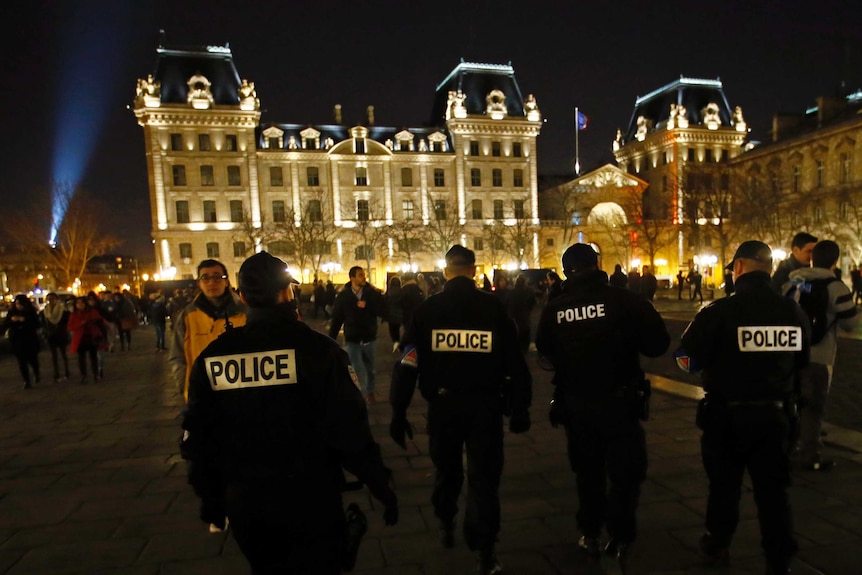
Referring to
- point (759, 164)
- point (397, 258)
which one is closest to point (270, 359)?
point (759, 164)

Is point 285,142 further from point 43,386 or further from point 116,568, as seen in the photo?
point 116,568

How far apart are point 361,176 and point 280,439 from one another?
5721cm

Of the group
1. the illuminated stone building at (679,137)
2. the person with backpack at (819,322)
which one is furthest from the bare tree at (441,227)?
the person with backpack at (819,322)

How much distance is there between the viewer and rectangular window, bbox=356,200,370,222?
188ft

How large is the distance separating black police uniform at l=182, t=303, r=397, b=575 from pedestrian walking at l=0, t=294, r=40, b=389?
36.7ft

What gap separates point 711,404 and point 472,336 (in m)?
1.55

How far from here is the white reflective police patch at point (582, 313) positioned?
351cm

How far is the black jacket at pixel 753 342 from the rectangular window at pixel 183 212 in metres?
56.0

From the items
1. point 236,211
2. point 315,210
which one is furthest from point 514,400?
point 236,211

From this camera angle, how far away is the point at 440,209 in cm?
5931

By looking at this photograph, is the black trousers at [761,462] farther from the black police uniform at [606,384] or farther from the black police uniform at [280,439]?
the black police uniform at [280,439]

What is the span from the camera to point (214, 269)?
15.8ft

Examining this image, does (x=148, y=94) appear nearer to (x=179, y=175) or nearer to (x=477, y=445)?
(x=179, y=175)

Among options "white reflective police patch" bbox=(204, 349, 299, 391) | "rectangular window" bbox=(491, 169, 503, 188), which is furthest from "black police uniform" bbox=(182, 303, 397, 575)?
"rectangular window" bbox=(491, 169, 503, 188)
